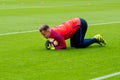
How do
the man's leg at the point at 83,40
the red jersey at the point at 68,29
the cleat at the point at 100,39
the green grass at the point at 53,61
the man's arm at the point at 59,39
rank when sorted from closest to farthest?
the green grass at the point at 53,61
the man's arm at the point at 59,39
the red jersey at the point at 68,29
the man's leg at the point at 83,40
the cleat at the point at 100,39

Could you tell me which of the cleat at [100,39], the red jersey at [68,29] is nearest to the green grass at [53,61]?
the cleat at [100,39]

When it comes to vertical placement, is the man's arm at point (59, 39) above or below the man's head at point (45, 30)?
below

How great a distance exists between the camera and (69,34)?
37.6 ft

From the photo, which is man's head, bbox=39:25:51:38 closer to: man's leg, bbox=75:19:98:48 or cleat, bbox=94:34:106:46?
man's leg, bbox=75:19:98:48

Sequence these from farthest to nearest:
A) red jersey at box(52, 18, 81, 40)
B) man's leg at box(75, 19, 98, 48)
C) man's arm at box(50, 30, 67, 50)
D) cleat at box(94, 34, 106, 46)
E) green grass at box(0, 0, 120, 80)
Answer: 1. cleat at box(94, 34, 106, 46)
2. man's leg at box(75, 19, 98, 48)
3. red jersey at box(52, 18, 81, 40)
4. man's arm at box(50, 30, 67, 50)
5. green grass at box(0, 0, 120, 80)

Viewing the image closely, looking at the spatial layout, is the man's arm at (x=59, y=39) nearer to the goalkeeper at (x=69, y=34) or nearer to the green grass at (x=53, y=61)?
the goalkeeper at (x=69, y=34)

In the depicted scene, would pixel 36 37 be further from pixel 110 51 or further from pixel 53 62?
pixel 53 62

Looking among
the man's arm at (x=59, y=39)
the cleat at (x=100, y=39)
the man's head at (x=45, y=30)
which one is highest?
the man's head at (x=45, y=30)

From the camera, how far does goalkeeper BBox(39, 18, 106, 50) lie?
1103 cm

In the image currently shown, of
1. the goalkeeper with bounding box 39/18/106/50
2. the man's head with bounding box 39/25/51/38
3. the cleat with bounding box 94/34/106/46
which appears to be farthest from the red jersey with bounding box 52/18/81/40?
the cleat with bounding box 94/34/106/46

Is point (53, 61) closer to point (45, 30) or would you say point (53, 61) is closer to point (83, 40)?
point (45, 30)

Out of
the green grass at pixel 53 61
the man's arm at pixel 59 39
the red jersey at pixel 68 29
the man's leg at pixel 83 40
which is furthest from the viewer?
the man's leg at pixel 83 40

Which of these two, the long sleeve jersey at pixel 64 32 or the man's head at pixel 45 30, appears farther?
the long sleeve jersey at pixel 64 32

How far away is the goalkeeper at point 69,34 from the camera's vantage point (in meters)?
11.0
